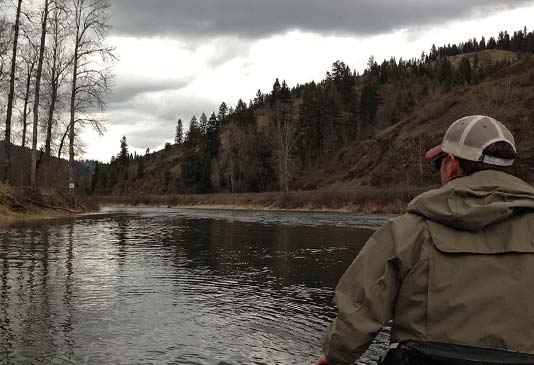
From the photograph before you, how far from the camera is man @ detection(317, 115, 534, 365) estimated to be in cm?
202

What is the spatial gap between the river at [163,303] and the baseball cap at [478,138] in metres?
3.99

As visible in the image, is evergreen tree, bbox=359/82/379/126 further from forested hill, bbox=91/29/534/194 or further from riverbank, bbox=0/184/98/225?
riverbank, bbox=0/184/98/225

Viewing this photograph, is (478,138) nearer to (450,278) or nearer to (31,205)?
(450,278)

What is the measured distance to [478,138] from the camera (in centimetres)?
228

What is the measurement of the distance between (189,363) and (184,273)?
5.86m

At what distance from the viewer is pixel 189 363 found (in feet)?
17.7

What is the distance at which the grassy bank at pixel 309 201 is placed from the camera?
4400 cm

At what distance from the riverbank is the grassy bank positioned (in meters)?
19.2

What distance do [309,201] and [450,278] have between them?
168 feet

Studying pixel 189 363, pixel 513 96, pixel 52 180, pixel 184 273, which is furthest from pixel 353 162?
pixel 189 363

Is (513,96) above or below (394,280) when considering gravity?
above

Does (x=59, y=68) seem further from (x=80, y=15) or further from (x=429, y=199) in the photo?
(x=429, y=199)

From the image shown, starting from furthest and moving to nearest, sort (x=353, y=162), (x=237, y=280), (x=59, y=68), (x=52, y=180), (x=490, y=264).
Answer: (x=353, y=162) < (x=52, y=180) < (x=59, y=68) < (x=237, y=280) < (x=490, y=264)

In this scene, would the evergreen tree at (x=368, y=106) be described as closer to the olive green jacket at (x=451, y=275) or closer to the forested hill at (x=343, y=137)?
the forested hill at (x=343, y=137)
